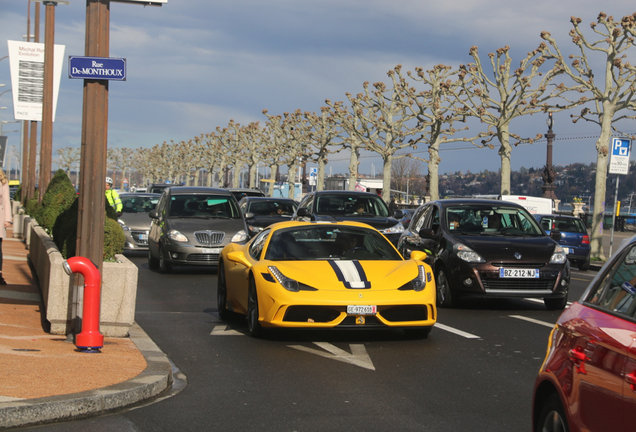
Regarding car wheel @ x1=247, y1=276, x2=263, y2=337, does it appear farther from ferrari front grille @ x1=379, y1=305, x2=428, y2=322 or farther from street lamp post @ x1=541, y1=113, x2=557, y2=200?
street lamp post @ x1=541, y1=113, x2=557, y2=200

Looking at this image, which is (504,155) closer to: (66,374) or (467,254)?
(467,254)

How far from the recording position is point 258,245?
33.4ft

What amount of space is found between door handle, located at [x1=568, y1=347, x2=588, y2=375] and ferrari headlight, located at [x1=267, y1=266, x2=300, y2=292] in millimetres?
5055

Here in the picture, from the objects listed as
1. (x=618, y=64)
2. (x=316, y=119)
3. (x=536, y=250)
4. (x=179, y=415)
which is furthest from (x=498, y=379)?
(x=316, y=119)

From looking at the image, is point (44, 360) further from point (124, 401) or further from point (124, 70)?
point (124, 70)

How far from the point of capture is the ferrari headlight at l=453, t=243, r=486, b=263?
12.0 m

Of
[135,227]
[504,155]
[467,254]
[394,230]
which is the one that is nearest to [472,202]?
[467,254]

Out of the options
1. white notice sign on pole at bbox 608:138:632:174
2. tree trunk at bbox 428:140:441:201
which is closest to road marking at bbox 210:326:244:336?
white notice sign on pole at bbox 608:138:632:174

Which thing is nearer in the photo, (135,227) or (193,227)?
(193,227)

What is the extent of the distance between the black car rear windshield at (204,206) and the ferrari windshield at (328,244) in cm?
840

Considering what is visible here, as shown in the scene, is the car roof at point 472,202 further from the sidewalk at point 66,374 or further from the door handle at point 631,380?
the door handle at point 631,380

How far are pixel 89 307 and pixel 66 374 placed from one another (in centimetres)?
117

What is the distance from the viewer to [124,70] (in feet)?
27.0

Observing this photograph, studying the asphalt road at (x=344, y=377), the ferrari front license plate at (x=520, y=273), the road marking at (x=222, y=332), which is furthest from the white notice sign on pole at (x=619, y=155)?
the road marking at (x=222, y=332)
